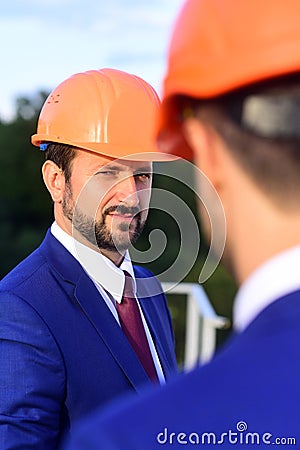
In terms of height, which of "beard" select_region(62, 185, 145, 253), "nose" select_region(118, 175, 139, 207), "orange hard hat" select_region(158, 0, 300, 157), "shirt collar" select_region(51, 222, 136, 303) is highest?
"orange hard hat" select_region(158, 0, 300, 157)

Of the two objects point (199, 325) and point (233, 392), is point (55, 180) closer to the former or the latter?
point (233, 392)

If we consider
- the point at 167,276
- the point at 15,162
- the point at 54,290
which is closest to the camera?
the point at 54,290

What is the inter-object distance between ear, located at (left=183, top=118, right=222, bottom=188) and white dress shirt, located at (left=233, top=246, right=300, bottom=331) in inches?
4.6

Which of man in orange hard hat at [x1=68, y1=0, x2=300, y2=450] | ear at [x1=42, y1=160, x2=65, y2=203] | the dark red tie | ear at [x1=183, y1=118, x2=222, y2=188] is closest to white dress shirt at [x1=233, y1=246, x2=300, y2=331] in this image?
man in orange hard hat at [x1=68, y1=0, x2=300, y2=450]

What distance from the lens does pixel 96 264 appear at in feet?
7.31

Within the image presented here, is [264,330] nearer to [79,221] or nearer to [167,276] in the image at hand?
[79,221]

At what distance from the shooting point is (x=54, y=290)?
2021mm

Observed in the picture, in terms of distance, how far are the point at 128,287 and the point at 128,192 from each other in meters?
0.27

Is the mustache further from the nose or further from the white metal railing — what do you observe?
the white metal railing

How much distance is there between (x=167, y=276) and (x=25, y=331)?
1119 mm

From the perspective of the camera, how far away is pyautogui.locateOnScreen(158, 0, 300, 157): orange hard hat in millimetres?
844

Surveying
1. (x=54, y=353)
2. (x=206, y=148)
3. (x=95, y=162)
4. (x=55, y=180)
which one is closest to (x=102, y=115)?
(x=95, y=162)

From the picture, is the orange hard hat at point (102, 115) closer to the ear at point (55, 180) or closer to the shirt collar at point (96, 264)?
the ear at point (55, 180)

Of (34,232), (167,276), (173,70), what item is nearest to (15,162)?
(34,232)
